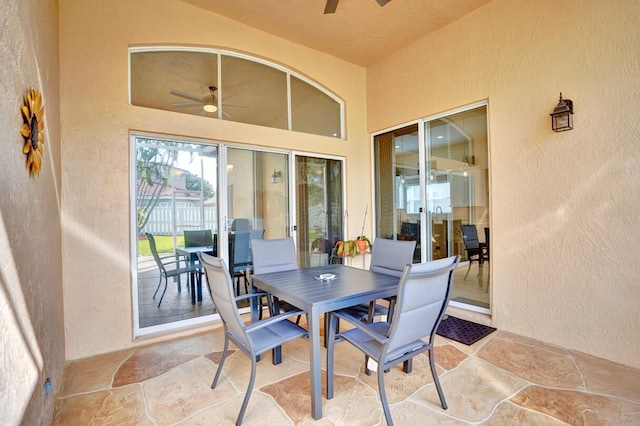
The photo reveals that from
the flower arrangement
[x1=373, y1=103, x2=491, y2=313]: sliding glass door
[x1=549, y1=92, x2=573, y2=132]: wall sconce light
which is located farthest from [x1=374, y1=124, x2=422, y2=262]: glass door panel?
[x1=549, y1=92, x2=573, y2=132]: wall sconce light

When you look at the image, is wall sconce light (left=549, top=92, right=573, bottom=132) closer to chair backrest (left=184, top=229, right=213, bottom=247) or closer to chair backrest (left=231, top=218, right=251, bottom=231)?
chair backrest (left=231, top=218, right=251, bottom=231)

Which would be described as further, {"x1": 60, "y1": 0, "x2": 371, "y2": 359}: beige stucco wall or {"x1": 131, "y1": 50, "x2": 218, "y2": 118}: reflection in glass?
{"x1": 131, "y1": 50, "x2": 218, "y2": 118}: reflection in glass

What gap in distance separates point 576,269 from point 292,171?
123 inches

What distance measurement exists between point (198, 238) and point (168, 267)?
0.43 m

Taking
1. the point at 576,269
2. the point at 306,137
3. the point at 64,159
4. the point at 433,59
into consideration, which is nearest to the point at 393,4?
the point at 433,59

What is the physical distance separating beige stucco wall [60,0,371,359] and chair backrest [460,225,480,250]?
3293mm

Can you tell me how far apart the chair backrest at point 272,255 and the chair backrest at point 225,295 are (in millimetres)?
751

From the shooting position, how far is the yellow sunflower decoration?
1587mm

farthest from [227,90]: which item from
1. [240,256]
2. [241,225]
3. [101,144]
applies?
[240,256]

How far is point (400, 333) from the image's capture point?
5.39 feet

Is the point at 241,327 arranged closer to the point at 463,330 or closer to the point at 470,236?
the point at 463,330

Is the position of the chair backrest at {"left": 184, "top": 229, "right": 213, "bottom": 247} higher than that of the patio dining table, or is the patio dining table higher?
the chair backrest at {"left": 184, "top": 229, "right": 213, "bottom": 247}

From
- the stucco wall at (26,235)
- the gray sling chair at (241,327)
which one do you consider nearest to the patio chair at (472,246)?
the gray sling chair at (241,327)

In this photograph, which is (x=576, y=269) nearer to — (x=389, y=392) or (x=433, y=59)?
(x=389, y=392)
